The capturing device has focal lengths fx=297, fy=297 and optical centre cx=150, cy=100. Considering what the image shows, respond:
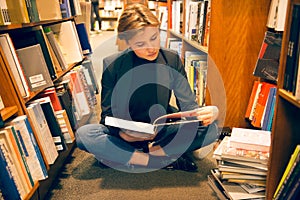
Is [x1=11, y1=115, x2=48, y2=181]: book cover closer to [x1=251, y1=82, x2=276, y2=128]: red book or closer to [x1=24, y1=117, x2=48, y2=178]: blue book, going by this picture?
[x1=24, y1=117, x2=48, y2=178]: blue book

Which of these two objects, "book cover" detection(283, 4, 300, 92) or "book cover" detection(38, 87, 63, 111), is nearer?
"book cover" detection(283, 4, 300, 92)

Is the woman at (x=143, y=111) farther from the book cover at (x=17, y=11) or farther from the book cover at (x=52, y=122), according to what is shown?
the book cover at (x=17, y=11)

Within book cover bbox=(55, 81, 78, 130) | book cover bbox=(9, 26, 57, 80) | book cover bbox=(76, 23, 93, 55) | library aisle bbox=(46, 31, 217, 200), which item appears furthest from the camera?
book cover bbox=(76, 23, 93, 55)

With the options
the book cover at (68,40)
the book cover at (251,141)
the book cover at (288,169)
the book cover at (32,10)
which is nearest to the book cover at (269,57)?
the book cover at (251,141)

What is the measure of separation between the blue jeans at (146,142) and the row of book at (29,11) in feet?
2.02

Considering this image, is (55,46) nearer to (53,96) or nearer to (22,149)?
(53,96)

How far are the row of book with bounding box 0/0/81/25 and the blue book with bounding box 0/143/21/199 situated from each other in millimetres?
535

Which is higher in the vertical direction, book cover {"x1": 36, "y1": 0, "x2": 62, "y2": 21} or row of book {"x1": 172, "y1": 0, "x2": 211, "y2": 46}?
book cover {"x1": 36, "y1": 0, "x2": 62, "y2": 21}

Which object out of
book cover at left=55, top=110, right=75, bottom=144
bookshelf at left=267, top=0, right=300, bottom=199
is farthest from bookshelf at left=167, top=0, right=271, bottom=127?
book cover at left=55, top=110, right=75, bottom=144

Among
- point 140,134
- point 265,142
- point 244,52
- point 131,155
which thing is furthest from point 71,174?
point 244,52

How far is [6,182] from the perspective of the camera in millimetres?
1072

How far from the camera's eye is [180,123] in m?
→ 1.47

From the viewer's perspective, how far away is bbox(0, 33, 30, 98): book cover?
1249 mm

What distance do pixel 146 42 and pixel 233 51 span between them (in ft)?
1.62
